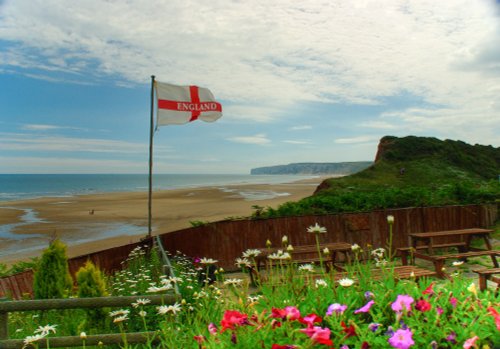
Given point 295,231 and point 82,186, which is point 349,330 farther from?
point 82,186

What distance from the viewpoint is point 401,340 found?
1.85 meters

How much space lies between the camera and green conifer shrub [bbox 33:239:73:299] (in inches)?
274

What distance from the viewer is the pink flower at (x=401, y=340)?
1.83 meters

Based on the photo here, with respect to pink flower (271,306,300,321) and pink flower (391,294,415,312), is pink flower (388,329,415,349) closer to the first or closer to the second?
pink flower (391,294,415,312)

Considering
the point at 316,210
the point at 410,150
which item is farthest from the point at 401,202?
the point at 410,150

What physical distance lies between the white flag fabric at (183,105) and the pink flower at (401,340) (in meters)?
10.9

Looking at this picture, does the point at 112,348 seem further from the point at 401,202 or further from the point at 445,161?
the point at 445,161

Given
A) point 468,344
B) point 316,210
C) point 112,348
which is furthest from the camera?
point 316,210

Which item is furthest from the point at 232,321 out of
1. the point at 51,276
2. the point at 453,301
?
the point at 51,276

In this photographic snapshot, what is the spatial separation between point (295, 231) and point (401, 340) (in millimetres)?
9836

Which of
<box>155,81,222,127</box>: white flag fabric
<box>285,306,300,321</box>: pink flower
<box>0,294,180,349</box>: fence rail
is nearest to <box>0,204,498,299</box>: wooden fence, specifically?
<box>155,81,222,127</box>: white flag fabric

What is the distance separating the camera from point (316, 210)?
40.5 feet

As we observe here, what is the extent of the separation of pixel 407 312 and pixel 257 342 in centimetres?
80

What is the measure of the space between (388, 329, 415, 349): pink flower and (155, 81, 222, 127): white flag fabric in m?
10.9
